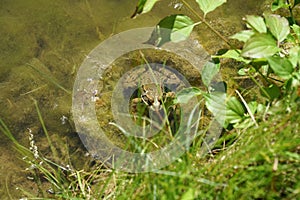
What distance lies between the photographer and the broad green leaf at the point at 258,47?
1.40 m

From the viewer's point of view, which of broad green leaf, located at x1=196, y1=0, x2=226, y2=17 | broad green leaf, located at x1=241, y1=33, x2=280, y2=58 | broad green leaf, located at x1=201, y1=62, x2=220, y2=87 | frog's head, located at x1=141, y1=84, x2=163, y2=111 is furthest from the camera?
frog's head, located at x1=141, y1=84, x2=163, y2=111

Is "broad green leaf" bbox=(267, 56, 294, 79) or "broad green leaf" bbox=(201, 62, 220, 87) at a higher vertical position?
"broad green leaf" bbox=(267, 56, 294, 79)

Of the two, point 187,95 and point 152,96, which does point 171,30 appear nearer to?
point 187,95

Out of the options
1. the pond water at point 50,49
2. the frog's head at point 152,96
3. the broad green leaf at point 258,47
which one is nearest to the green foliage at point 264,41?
the broad green leaf at point 258,47

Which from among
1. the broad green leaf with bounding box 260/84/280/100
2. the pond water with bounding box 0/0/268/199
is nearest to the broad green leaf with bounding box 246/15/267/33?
the broad green leaf with bounding box 260/84/280/100

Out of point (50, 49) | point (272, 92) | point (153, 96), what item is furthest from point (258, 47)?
point (50, 49)

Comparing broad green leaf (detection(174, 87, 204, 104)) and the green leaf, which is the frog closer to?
broad green leaf (detection(174, 87, 204, 104))

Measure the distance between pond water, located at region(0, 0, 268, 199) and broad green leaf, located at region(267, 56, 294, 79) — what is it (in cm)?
109

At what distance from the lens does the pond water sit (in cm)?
223

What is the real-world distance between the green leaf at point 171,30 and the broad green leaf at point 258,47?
0.73ft

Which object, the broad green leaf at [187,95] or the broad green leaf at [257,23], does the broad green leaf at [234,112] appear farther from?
the broad green leaf at [257,23]

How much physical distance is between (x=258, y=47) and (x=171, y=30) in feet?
1.00

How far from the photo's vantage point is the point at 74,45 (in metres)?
2.54

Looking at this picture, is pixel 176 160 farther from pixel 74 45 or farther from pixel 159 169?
pixel 74 45
